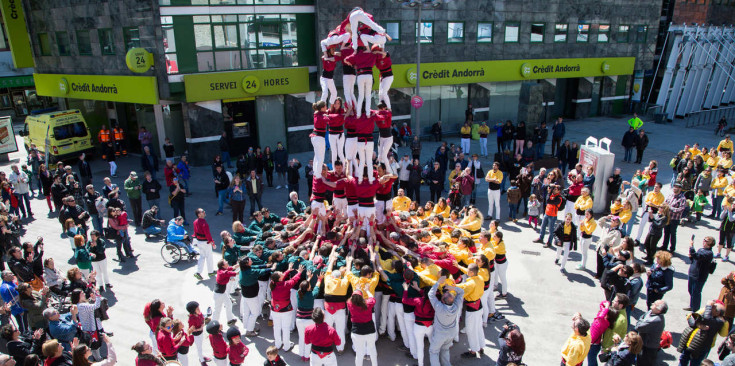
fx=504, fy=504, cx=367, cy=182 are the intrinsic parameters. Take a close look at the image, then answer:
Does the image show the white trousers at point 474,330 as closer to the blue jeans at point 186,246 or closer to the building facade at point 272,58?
the blue jeans at point 186,246

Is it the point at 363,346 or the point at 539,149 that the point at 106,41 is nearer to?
the point at 539,149

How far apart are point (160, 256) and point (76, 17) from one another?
585 inches

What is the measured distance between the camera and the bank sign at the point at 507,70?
24.1 m

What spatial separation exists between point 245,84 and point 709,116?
26.8 m

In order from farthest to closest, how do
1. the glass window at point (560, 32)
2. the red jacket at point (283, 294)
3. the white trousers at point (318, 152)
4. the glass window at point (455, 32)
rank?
the glass window at point (560, 32) → the glass window at point (455, 32) → the white trousers at point (318, 152) → the red jacket at point (283, 294)

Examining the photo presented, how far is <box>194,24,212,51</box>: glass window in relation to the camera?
19.9 meters

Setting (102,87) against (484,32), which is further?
(484,32)

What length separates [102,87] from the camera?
21828 mm

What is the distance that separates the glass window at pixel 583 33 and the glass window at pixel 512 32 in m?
4.33

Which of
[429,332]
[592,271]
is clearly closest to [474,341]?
[429,332]

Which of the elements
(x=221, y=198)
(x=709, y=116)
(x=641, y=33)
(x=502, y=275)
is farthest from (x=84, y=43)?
(x=709, y=116)

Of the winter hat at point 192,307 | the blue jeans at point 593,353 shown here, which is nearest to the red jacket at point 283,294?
the winter hat at point 192,307

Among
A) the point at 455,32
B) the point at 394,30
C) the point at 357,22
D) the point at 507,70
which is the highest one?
the point at 357,22

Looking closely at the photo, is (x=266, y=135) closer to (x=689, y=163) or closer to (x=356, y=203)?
(x=356, y=203)
